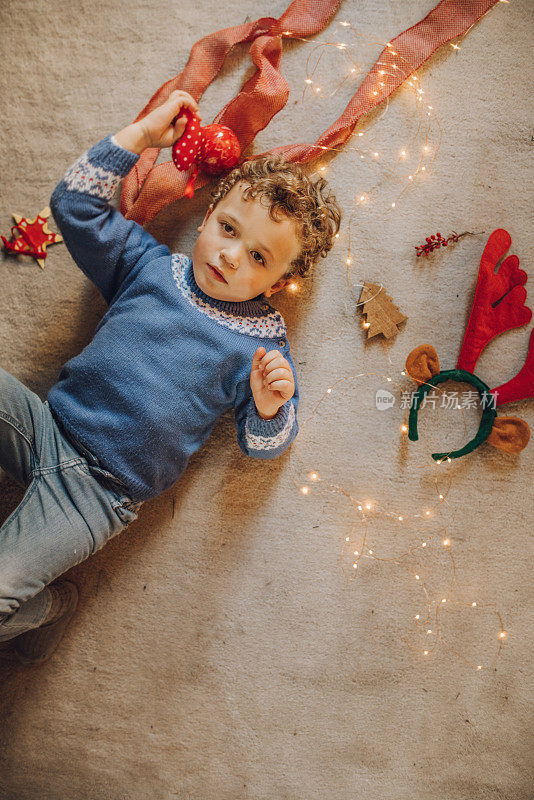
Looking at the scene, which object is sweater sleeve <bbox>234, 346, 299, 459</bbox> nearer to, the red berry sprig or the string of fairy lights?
the string of fairy lights

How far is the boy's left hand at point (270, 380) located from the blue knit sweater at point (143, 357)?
1.8 inches

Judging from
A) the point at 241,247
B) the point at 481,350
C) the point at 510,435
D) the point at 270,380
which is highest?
the point at 241,247

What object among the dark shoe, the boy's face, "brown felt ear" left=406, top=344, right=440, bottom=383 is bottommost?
the dark shoe

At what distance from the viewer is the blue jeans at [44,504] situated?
2.57 feet

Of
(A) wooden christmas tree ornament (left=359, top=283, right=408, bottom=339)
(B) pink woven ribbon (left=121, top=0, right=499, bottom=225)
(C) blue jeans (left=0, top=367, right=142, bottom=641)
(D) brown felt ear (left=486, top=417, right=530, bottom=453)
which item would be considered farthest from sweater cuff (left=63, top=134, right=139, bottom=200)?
(D) brown felt ear (left=486, top=417, right=530, bottom=453)

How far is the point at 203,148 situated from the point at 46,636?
958 mm

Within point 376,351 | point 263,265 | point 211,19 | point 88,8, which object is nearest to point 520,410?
point 376,351

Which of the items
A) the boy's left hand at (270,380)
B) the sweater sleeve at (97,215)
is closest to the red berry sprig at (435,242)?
the boy's left hand at (270,380)

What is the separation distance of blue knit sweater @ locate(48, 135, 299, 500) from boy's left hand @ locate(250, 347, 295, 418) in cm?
5

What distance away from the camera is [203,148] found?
87cm

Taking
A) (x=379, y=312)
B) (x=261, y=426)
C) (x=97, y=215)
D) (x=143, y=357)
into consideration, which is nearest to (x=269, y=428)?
(x=261, y=426)

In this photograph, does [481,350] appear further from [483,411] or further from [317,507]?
[317,507]

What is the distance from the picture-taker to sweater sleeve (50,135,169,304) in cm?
80

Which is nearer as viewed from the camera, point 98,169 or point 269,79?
point 98,169
